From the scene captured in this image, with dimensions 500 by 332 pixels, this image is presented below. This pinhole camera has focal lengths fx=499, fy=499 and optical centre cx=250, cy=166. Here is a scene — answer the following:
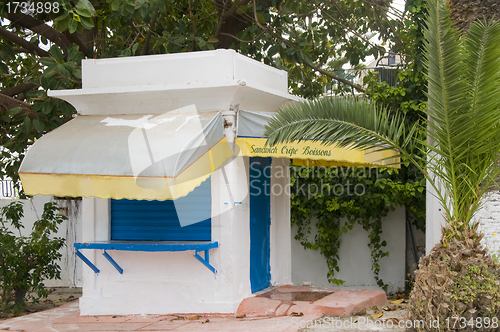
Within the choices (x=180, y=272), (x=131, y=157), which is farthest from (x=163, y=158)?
(x=180, y=272)

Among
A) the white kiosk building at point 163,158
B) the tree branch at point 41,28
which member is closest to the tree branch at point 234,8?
the white kiosk building at point 163,158

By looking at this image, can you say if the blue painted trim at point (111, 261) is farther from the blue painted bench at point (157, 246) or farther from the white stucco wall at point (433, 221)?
the white stucco wall at point (433, 221)

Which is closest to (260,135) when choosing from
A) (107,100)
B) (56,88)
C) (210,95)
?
(210,95)

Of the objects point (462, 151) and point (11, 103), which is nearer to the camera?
point (462, 151)

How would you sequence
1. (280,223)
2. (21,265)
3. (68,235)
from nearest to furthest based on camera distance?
(280,223)
(21,265)
(68,235)

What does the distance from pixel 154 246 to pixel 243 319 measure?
140 centimetres

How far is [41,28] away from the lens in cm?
895

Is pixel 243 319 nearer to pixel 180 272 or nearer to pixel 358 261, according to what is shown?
pixel 180 272

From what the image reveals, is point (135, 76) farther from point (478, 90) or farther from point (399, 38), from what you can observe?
point (399, 38)

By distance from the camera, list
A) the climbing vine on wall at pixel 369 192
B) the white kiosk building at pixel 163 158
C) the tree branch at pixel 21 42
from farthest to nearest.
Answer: the climbing vine on wall at pixel 369 192 < the tree branch at pixel 21 42 < the white kiosk building at pixel 163 158

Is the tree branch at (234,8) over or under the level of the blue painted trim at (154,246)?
over

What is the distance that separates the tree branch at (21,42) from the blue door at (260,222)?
448 centimetres

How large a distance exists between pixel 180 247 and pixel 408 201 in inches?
199

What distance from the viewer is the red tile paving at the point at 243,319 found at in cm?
566
